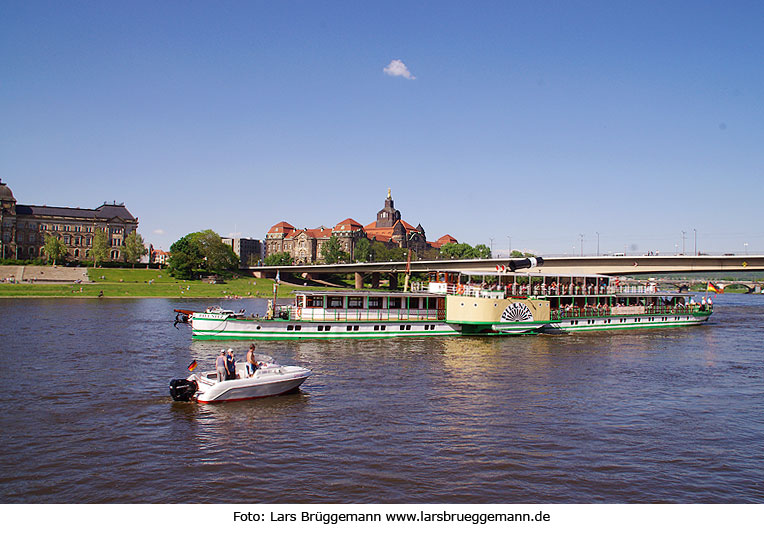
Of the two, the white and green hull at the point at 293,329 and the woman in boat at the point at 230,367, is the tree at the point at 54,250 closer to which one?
the white and green hull at the point at 293,329

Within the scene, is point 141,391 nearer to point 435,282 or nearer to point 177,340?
point 177,340

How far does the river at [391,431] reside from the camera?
1747cm

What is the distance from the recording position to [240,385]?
27.0 m

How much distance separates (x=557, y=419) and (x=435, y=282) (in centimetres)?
3252

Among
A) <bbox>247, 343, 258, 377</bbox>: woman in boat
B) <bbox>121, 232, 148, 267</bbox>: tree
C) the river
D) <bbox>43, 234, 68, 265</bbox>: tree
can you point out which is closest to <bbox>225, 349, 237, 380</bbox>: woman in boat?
<bbox>247, 343, 258, 377</bbox>: woman in boat

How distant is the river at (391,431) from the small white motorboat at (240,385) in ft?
2.03

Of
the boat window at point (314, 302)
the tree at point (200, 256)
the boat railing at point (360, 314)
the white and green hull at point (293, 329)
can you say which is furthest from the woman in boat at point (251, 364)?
the tree at point (200, 256)

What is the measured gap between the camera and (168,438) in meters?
21.8

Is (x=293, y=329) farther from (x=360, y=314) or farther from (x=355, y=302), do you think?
(x=355, y=302)

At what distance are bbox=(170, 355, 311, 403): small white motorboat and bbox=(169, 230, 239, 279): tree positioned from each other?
124613 mm

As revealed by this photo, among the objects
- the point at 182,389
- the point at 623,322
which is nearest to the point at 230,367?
the point at 182,389

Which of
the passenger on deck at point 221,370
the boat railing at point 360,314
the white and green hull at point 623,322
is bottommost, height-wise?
the white and green hull at point 623,322

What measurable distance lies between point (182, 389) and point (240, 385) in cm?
257

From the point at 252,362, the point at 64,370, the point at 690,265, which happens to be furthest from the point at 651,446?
the point at 690,265
